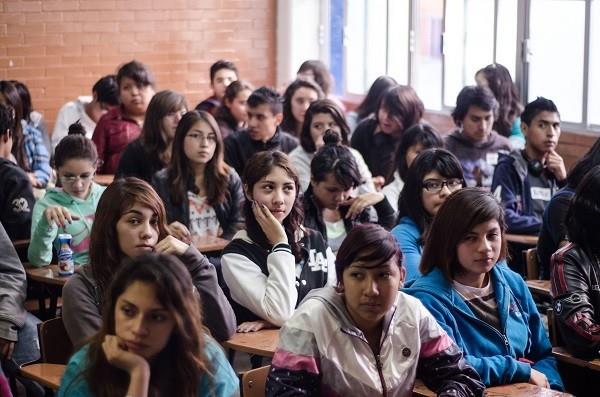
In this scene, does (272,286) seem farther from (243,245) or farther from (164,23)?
(164,23)

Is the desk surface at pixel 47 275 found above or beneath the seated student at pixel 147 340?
beneath

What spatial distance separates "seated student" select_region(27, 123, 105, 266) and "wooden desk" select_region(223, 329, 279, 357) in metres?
1.34

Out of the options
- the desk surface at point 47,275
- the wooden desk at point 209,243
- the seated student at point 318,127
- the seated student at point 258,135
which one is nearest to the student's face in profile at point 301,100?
the seated student at point 258,135

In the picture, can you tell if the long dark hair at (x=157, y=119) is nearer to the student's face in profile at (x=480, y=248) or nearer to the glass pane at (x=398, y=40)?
the student's face in profile at (x=480, y=248)

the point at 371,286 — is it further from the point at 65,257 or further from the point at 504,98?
the point at 504,98

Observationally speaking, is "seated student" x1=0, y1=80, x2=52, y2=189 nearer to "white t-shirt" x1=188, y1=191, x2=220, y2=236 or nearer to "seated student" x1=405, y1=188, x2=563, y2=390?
"white t-shirt" x1=188, y1=191, x2=220, y2=236

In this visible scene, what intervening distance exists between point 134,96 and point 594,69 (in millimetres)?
3182

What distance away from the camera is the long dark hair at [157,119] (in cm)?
611

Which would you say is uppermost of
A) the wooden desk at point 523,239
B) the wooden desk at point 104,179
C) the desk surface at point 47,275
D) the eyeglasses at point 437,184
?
the eyeglasses at point 437,184

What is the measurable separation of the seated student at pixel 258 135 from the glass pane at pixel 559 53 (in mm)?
2047

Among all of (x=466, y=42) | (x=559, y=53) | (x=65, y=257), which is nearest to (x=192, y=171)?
(x=65, y=257)

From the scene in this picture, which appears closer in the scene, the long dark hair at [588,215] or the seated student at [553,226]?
the long dark hair at [588,215]

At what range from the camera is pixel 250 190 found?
4.14 m

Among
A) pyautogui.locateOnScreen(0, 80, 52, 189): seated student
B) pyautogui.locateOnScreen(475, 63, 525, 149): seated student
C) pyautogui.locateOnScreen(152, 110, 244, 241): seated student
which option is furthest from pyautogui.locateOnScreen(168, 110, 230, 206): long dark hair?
pyautogui.locateOnScreen(475, 63, 525, 149): seated student
